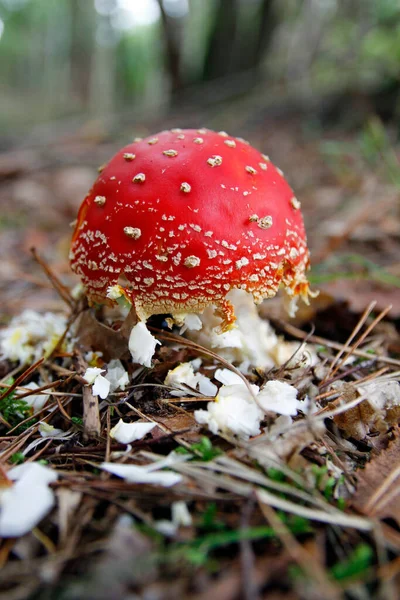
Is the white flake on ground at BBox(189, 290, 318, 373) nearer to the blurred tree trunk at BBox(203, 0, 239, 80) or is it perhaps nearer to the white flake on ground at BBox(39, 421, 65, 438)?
the white flake on ground at BBox(39, 421, 65, 438)

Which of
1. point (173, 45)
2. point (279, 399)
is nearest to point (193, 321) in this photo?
point (279, 399)

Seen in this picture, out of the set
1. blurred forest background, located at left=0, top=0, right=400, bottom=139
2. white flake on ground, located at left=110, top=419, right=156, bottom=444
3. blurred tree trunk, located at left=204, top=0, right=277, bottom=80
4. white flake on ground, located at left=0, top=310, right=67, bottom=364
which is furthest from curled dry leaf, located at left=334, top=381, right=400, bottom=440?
blurred tree trunk, located at left=204, top=0, right=277, bottom=80

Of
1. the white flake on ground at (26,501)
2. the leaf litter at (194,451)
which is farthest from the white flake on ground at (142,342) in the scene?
the white flake on ground at (26,501)

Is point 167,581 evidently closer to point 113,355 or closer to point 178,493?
point 178,493

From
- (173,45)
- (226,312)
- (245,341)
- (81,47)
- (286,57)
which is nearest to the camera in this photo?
(226,312)

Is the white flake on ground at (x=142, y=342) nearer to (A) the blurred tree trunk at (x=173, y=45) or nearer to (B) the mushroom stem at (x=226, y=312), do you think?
(B) the mushroom stem at (x=226, y=312)

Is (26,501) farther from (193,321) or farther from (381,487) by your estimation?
(381,487)
